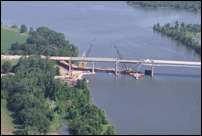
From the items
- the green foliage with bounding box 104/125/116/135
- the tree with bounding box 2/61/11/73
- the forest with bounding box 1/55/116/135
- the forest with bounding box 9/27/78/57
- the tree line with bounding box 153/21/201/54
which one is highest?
the tree line with bounding box 153/21/201/54

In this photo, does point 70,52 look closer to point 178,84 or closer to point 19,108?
point 178,84

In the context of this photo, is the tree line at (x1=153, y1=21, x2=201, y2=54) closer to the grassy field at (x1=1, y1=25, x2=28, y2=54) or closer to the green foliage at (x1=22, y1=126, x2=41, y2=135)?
the grassy field at (x1=1, y1=25, x2=28, y2=54)

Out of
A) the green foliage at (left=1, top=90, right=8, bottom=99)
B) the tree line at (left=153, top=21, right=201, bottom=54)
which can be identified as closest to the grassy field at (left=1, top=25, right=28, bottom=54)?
the green foliage at (left=1, top=90, right=8, bottom=99)

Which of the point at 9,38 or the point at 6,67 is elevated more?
the point at 9,38

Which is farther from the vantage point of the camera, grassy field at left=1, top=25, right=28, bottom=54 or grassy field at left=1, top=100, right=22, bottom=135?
grassy field at left=1, top=25, right=28, bottom=54

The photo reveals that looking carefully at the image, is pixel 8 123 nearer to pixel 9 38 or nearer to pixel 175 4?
pixel 9 38

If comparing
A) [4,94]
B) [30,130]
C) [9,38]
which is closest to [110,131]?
[30,130]

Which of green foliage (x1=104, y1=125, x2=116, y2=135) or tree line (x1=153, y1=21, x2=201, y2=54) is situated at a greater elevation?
tree line (x1=153, y1=21, x2=201, y2=54)
